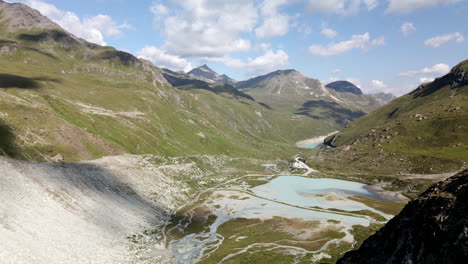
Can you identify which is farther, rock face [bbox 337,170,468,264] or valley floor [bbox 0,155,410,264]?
valley floor [bbox 0,155,410,264]

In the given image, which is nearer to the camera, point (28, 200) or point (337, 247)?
point (28, 200)

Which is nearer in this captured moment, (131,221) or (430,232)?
(430,232)

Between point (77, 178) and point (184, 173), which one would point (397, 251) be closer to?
point (77, 178)

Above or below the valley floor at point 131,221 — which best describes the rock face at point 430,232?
above

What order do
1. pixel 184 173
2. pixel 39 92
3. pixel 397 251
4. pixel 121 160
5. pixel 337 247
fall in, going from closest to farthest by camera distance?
pixel 397 251
pixel 337 247
pixel 121 160
pixel 184 173
pixel 39 92

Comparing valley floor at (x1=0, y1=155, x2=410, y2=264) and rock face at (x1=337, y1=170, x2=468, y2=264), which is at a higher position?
rock face at (x1=337, y1=170, x2=468, y2=264)

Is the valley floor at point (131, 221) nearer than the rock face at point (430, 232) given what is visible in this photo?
No

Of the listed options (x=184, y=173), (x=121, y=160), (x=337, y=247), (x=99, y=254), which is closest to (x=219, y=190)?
(x=184, y=173)

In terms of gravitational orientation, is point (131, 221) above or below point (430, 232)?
below
